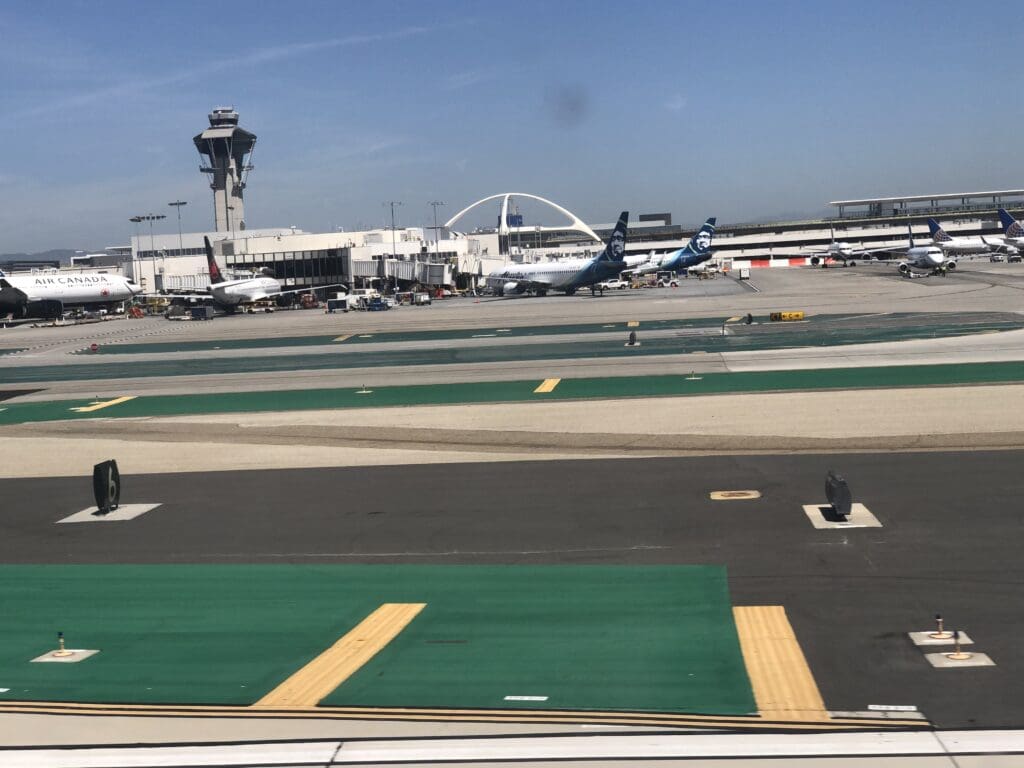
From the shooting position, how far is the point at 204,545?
26.2 metres

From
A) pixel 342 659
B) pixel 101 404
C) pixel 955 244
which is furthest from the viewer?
pixel 955 244

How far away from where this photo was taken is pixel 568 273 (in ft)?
436

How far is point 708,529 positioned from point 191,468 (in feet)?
58.2

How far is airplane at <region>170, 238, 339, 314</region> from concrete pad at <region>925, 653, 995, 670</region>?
119095 mm

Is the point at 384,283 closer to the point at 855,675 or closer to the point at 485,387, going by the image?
the point at 485,387

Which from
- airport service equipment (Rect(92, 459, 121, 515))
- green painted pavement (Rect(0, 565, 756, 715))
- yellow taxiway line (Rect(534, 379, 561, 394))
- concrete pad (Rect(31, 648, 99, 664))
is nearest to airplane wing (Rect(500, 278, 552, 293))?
yellow taxiway line (Rect(534, 379, 561, 394))

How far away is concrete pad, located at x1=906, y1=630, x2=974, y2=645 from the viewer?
1662 cm

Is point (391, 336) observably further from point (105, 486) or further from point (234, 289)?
point (105, 486)

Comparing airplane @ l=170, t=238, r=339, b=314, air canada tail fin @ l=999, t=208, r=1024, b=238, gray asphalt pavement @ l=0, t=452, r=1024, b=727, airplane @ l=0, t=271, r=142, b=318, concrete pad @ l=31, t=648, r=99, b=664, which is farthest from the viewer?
air canada tail fin @ l=999, t=208, r=1024, b=238

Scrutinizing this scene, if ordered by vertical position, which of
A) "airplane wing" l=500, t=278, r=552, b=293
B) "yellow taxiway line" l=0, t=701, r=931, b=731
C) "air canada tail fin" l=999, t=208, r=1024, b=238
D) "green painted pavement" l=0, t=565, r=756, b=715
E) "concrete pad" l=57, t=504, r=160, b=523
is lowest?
"concrete pad" l=57, t=504, r=160, b=523

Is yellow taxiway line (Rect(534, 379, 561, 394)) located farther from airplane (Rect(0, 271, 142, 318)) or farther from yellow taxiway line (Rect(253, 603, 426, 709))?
airplane (Rect(0, 271, 142, 318))

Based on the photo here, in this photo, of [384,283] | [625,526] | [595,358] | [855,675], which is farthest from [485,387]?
[384,283]

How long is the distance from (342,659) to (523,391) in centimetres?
3406

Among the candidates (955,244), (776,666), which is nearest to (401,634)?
(776,666)
